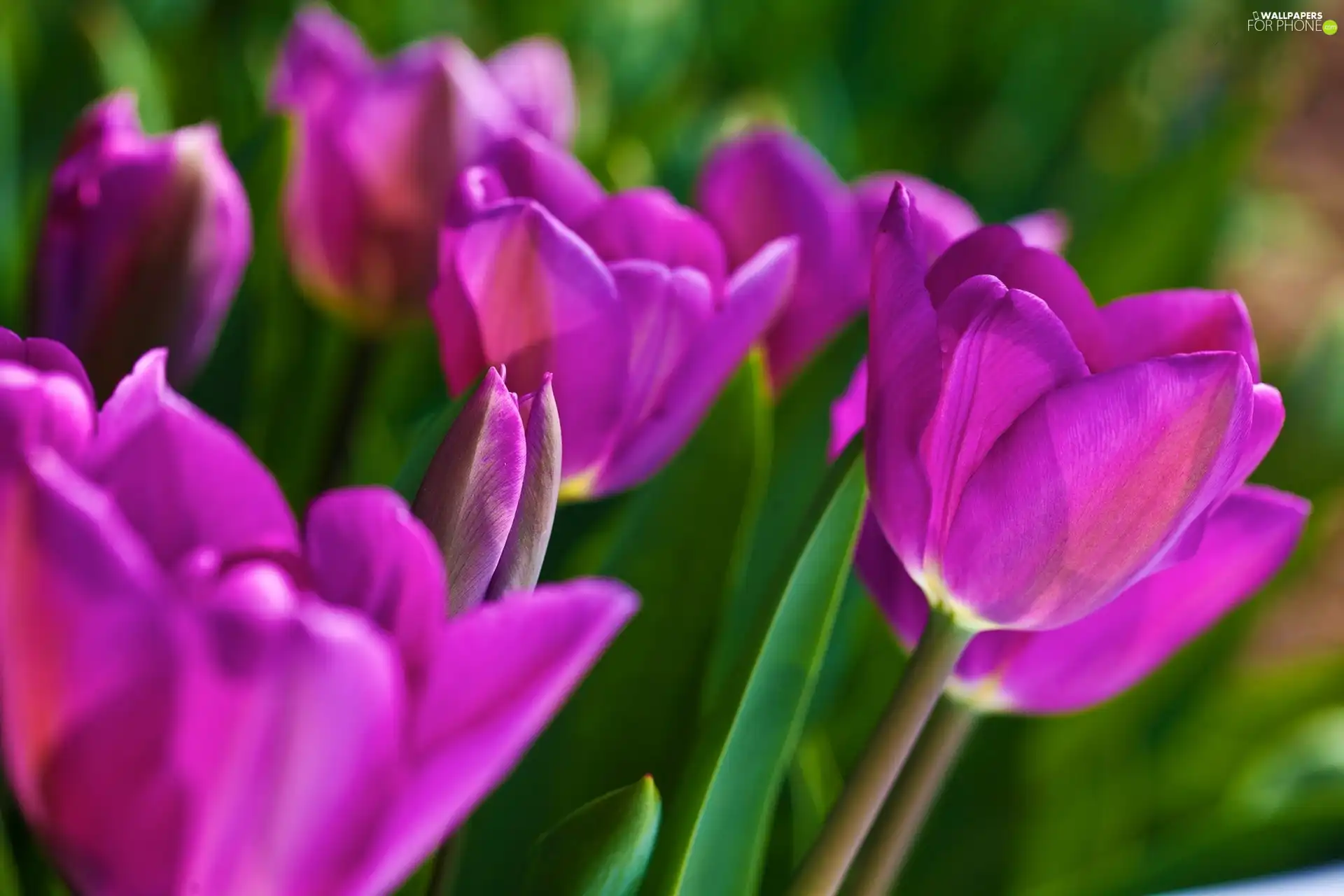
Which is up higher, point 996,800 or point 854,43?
point 854,43

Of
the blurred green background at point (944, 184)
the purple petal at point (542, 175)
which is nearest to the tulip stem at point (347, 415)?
the blurred green background at point (944, 184)

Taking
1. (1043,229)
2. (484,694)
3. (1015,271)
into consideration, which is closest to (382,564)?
(484,694)

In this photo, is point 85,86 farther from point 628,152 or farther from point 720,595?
point 720,595

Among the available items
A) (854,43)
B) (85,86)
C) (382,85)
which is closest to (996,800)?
(382,85)

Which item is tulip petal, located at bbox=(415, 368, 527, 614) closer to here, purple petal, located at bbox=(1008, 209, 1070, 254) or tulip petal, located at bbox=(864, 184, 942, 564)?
tulip petal, located at bbox=(864, 184, 942, 564)

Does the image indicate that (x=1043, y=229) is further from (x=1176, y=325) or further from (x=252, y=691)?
(x=252, y=691)
